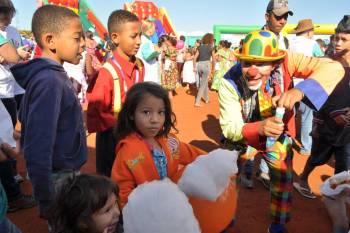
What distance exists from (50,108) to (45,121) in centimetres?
7

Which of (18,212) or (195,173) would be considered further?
(18,212)

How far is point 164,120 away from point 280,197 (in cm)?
124

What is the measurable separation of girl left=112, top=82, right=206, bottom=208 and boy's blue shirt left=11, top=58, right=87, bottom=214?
1.06ft

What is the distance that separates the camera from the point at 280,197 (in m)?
2.54

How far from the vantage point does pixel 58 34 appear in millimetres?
1816

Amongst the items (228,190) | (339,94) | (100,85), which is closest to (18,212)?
(100,85)

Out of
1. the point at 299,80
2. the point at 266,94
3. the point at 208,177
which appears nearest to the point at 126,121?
the point at 208,177

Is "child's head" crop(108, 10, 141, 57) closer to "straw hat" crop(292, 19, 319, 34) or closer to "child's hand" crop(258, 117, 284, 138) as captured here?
"child's hand" crop(258, 117, 284, 138)

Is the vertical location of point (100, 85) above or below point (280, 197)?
above

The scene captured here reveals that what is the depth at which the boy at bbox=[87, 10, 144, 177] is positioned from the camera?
8.11ft

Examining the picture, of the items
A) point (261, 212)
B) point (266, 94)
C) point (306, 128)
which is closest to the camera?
point (266, 94)

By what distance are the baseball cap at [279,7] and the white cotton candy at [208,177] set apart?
3464 mm

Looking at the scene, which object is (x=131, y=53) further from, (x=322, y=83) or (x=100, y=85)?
(x=322, y=83)

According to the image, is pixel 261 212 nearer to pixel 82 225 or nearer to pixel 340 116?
pixel 340 116
